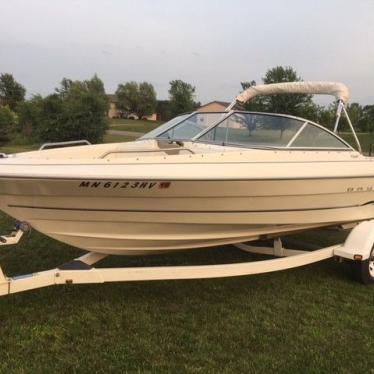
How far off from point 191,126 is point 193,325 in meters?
2.04

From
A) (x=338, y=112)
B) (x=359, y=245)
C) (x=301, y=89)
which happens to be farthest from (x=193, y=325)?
(x=301, y=89)

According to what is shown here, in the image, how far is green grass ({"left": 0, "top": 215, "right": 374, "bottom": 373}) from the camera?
2994mm

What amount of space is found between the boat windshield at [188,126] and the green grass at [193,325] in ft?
4.58

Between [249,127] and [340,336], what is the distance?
2.02 m

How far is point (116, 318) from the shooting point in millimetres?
3588

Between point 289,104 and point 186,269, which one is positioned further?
point 289,104

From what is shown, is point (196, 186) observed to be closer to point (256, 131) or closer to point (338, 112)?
point (256, 131)

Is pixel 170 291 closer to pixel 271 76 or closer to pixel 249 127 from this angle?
pixel 249 127

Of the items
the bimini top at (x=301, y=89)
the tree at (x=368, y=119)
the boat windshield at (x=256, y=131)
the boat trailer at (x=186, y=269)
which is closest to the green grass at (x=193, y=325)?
the boat trailer at (x=186, y=269)

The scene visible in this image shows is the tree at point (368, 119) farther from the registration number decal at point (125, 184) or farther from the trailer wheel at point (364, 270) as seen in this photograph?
the registration number decal at point (125, 184)

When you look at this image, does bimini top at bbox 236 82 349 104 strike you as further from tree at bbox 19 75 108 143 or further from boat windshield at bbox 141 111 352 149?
tree at bbox 19 75 108 143

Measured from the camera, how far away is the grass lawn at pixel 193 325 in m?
2.99

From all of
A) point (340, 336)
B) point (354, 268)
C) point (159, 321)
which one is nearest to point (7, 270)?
point (159, 321)

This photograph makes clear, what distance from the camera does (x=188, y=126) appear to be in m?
4.71
